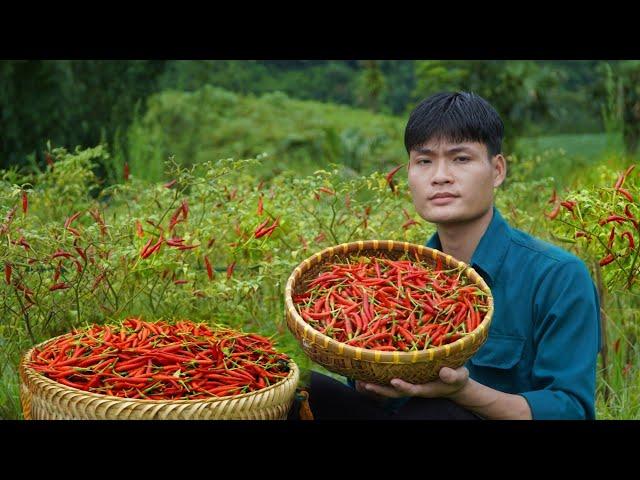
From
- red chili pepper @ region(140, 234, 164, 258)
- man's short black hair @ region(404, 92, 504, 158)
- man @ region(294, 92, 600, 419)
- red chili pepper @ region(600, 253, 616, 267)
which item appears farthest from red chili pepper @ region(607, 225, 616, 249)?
red chili pepper @ region(140, 234, 164, 258)

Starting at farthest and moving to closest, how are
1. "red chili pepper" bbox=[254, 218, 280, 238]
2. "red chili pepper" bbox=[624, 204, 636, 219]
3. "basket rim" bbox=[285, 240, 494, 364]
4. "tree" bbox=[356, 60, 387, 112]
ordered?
"tree" bbox=[356, 60, 387, 112], "red chili pepper" bbox=[254, 218, 280, 238], "red chili pepper" bbox=[624, 204, 636, 219], "basket rim" bbox=[285, 240, 494, 364]

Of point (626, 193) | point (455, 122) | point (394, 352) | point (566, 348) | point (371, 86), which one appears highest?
point (455, 122)

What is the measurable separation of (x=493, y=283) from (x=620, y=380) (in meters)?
1.25

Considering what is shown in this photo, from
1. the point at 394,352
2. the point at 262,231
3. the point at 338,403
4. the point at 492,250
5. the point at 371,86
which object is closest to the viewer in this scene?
the point at 394,352

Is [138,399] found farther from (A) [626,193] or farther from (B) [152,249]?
(A) [626,193]

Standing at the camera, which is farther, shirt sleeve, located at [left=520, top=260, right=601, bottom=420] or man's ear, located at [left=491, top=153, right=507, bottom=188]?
man's ear, located at [left=491, top=153, right=507, bottom=188]

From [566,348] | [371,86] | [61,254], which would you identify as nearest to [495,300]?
[566,348]

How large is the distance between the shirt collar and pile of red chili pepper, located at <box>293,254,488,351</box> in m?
0.09

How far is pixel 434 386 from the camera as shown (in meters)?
2.16

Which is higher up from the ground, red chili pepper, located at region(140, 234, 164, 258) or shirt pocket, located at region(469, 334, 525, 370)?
red chili pepper, located at region(140, 234, 164, 258)

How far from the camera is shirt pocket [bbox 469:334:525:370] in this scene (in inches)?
95.3

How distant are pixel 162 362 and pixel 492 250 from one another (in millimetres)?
1012

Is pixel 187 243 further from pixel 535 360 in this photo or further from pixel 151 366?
pixel 535 360

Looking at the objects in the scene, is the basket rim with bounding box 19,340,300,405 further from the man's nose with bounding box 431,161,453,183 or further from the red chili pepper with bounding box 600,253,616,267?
the red chili pepper with bounding box 600,253,616,267
